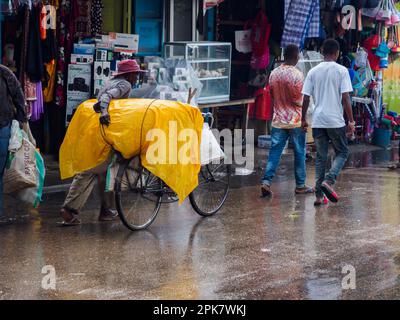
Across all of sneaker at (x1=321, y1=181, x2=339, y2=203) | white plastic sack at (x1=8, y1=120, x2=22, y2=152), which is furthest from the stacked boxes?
sneaker at (x1=321, y1=181, x2=339, y2=203)

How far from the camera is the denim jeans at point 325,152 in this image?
11570 millimetres

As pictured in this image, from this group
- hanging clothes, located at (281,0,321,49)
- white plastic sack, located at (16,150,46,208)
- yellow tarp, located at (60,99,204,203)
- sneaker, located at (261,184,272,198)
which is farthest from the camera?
hanging clothes, located at (281,0,321,49)

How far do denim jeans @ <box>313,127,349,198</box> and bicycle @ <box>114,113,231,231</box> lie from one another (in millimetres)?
1447

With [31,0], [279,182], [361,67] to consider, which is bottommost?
[279,182]

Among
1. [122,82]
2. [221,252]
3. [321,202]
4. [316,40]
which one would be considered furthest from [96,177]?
[316,40]

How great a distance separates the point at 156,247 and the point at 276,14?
9.10 meters

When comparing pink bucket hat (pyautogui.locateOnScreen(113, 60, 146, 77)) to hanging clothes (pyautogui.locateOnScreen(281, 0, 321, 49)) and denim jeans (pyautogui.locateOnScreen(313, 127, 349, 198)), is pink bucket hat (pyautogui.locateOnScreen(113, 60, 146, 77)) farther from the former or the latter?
hanging clothes (pyautogui.locateOnScreen(281, 0, 321, 49))

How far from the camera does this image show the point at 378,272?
27.1ft

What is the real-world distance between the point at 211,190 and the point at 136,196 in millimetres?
1344

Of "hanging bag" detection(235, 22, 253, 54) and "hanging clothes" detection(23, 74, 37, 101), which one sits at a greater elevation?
"hanging bag" detection(235, 22, 253, 54)

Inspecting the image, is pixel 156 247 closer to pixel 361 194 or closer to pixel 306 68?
pixel 361 194

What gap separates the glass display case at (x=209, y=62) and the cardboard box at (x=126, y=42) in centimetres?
102

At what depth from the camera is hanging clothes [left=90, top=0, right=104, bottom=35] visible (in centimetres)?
1429
